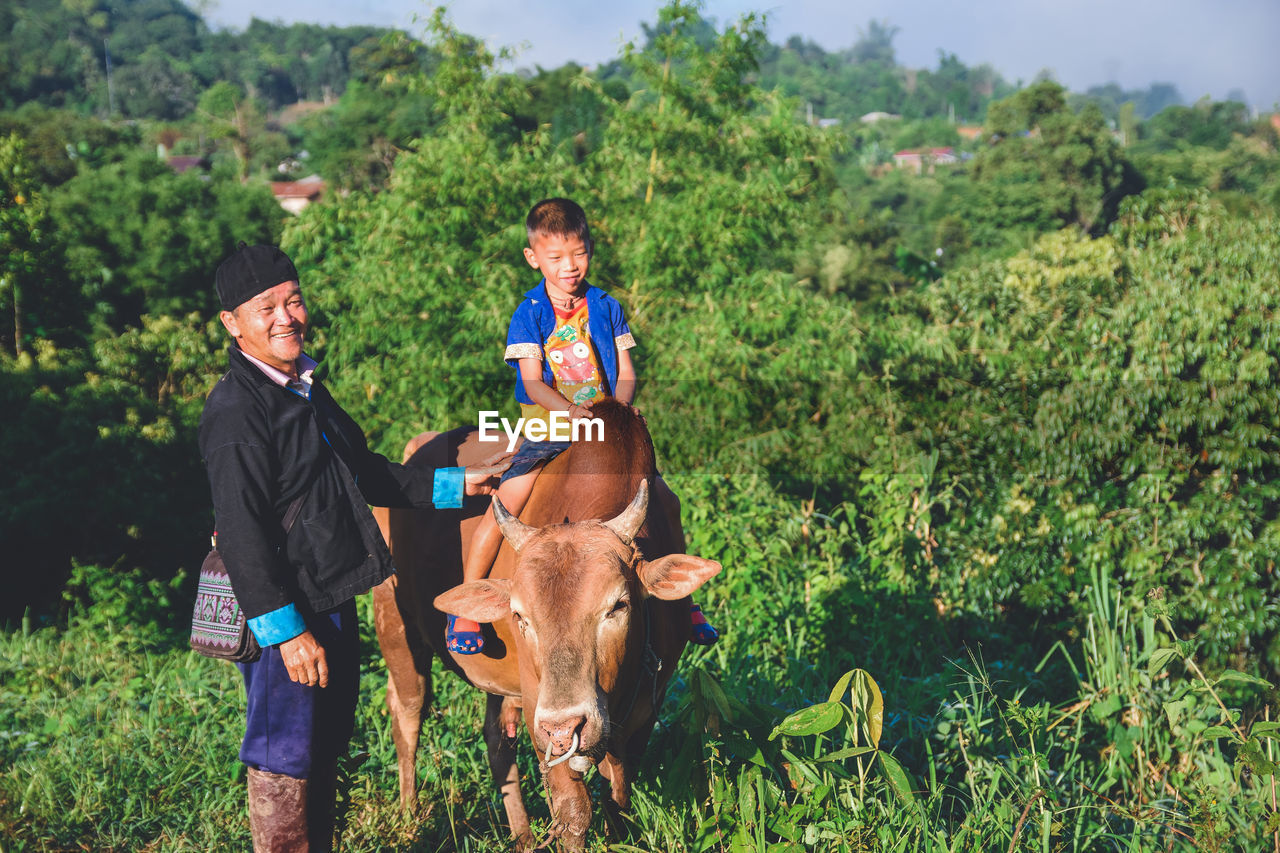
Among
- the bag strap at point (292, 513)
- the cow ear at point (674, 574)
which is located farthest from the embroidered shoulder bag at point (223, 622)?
the cow ear at point (674, 574)

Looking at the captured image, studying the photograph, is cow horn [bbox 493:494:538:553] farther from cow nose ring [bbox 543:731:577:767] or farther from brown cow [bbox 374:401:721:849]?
cow nose ring [bbox 543:731:577:767]

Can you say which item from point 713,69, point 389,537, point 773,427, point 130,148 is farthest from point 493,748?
point 130,148

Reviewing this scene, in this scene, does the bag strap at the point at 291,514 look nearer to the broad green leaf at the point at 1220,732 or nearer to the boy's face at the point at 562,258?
the boy's face at the point at 562,258

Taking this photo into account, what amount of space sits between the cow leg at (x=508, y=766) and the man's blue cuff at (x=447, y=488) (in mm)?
1082

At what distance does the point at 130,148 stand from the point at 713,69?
107 ft

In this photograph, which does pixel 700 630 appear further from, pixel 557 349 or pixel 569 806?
pixel 557 349

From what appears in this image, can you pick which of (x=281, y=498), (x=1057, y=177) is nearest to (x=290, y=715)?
(x=281, y=498)

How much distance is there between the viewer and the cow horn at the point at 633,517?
322 cm

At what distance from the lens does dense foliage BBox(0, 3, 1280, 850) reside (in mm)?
4578

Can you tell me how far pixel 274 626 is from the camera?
118 inches

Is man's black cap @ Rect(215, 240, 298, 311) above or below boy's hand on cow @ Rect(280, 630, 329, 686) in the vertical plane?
above

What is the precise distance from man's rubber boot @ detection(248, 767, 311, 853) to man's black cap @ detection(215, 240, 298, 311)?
5.20ft

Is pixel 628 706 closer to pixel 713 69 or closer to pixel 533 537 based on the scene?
pixel 533 537

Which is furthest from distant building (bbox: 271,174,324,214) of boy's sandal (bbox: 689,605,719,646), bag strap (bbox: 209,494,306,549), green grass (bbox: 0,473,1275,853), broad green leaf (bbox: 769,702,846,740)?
broad green leaf (bbox: 769,702,846,740)
